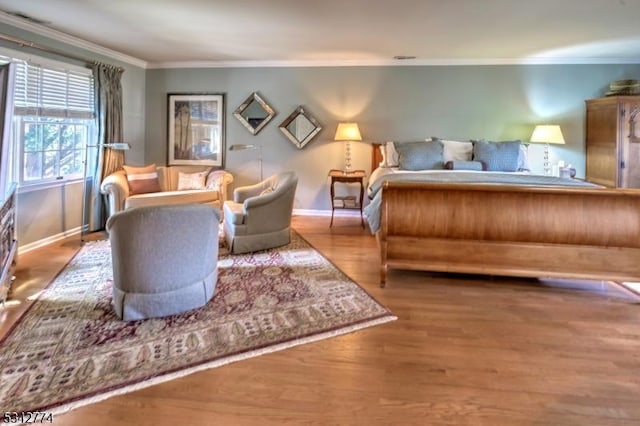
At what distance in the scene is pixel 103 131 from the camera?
17.7ft

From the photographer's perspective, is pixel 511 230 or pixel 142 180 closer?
pixel 511 230

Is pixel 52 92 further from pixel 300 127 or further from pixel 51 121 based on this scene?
pixel 300 127

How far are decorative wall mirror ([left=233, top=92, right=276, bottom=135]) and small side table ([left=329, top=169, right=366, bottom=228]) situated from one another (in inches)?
53.6

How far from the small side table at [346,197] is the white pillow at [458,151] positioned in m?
1.21

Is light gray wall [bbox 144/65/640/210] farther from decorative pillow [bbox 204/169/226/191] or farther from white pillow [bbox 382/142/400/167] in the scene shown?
decorative pillow [bbox 204/169/226/191]

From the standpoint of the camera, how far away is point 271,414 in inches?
72.1

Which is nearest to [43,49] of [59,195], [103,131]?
[103,131]

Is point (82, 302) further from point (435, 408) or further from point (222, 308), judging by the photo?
point (435, 408)

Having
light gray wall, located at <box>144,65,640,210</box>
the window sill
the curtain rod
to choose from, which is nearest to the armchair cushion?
the window sill

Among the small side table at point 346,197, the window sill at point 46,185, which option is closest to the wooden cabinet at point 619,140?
the small side table at point 346,197

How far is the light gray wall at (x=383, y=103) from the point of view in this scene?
5914 mm

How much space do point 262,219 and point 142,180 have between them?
7.01 ft

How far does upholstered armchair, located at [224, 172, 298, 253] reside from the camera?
423cm

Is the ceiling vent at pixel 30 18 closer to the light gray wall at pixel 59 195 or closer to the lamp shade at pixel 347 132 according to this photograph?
the light gray wall at pixel 59 195
